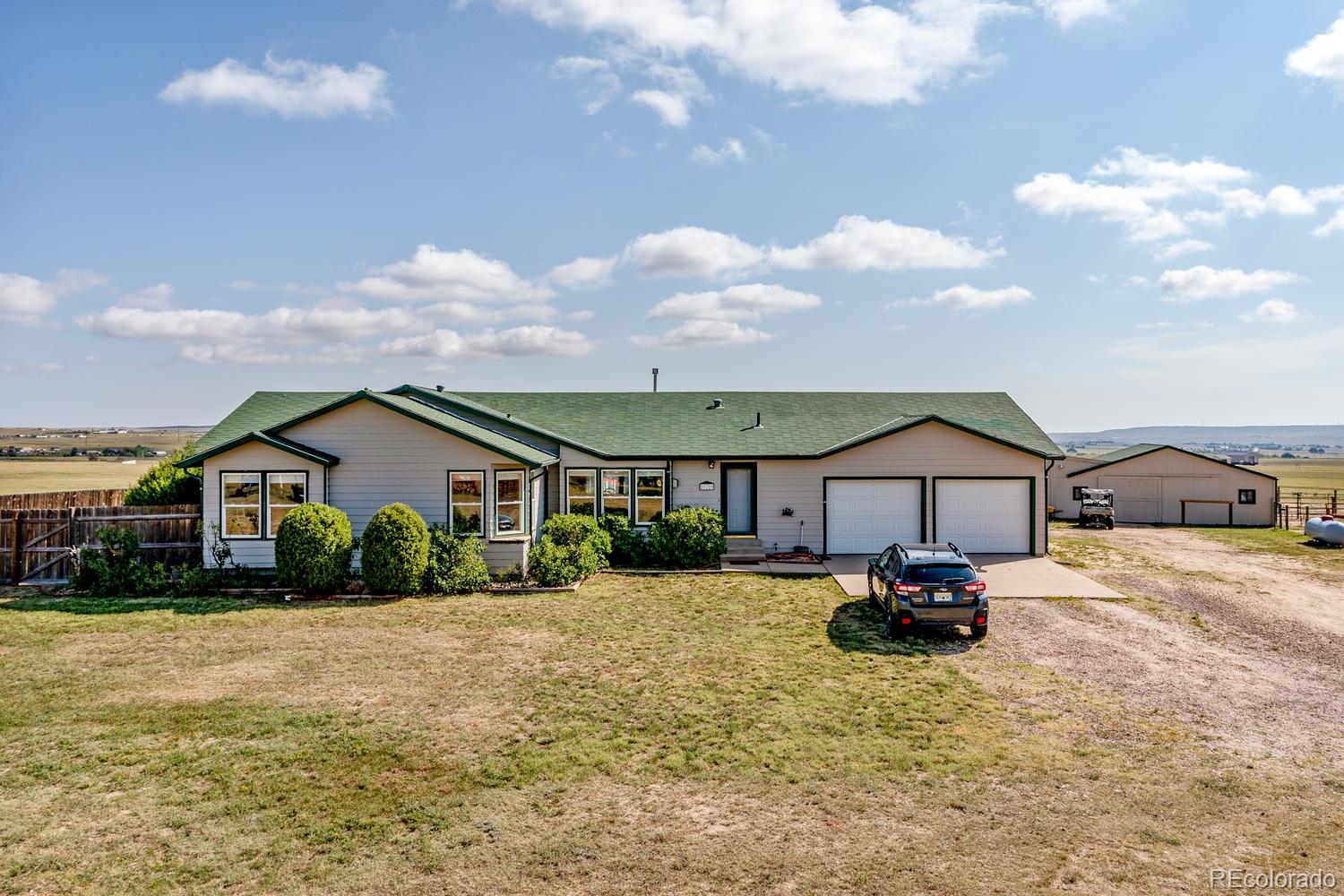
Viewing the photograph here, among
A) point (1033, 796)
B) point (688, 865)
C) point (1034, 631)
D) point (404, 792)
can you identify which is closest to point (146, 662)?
point (404, 792)

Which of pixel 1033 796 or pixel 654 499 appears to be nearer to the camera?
pixel 1033 796

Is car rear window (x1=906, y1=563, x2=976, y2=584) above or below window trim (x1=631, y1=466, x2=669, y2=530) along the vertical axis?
below

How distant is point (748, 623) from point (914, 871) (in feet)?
26.4

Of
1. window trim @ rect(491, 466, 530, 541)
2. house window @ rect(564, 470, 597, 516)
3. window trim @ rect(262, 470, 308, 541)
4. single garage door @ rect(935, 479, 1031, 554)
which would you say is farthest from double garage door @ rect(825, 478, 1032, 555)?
window trim @ rect(262, 470, 308, 541)

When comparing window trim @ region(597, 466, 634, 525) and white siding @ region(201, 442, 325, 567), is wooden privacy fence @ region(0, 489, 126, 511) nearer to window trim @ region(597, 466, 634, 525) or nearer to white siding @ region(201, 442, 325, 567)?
white siding @ region(201, 442, 325, 567)

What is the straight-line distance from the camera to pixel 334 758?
8.09 meters

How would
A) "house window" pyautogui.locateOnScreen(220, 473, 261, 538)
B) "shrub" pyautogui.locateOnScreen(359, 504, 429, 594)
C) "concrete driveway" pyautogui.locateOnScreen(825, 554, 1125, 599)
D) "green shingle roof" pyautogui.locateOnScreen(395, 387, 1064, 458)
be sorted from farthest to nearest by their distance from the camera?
"green shingle roof" pyautogui.locateOnScreen(395, 387, 1064, 458), "house window" pyautogui.locateOnScreen(220, 473, 261, 538), "concrete driveway" pyautogui.locateOnScreen(825, 554, 1125, 599), "shrub" pyautogui.locateOnScreen(359, 504, 429, 594)

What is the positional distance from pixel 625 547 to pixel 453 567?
206 inches

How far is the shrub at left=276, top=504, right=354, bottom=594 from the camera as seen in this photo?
1617 centimetres

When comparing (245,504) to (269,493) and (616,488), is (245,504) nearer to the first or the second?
(269,493)

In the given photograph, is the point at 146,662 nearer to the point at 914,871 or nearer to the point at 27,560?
the point at 27,560

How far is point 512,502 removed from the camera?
62.3 feet

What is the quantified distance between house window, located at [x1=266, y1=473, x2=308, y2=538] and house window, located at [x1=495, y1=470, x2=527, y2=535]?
4786 millimetres

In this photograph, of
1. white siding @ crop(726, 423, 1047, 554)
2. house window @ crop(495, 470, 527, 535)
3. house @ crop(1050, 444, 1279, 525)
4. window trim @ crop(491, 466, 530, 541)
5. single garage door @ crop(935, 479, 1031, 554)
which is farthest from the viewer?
house @ crop(1050, 444, 1279, 525)
